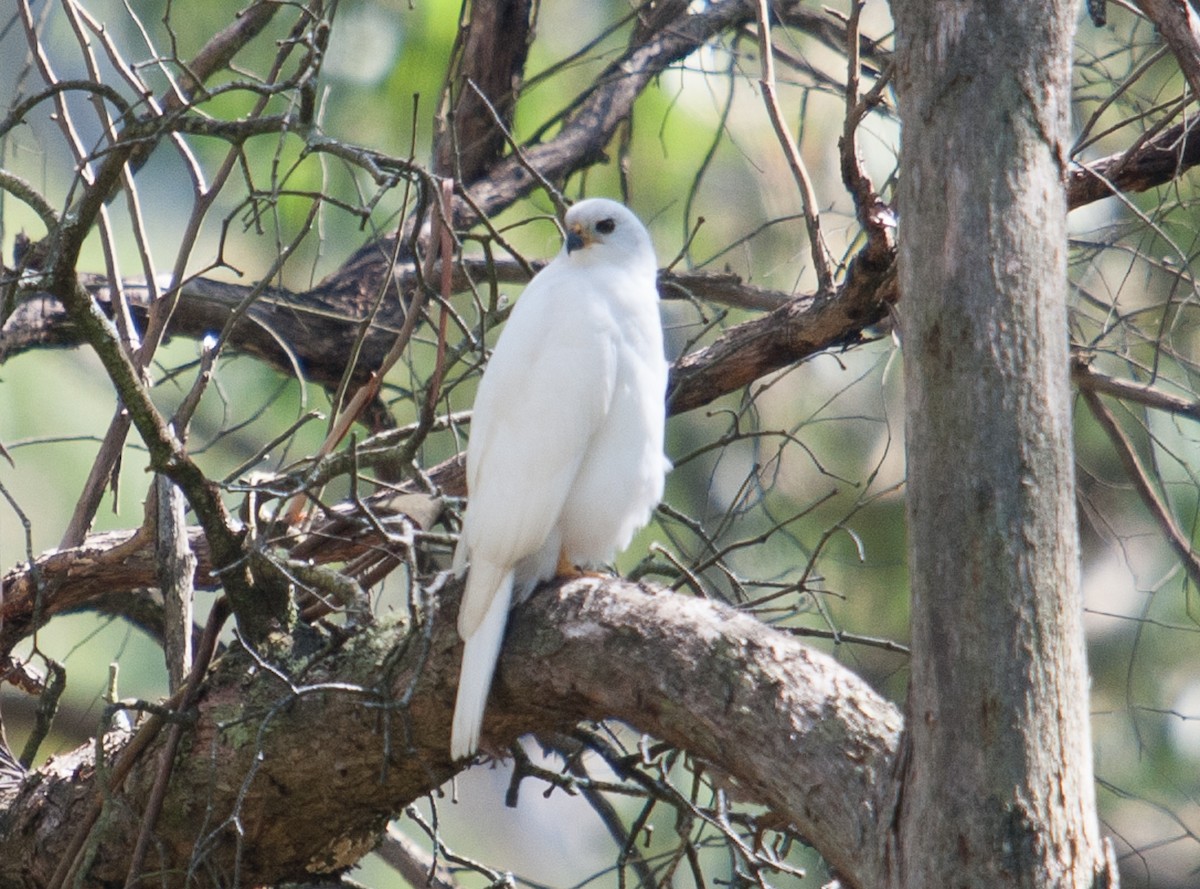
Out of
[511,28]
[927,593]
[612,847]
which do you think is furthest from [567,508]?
[612,847]

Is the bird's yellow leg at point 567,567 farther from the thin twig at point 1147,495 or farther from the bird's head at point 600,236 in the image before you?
the thin twig at point 1147,495

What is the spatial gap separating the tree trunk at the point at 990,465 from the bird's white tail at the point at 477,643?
0.80 metres

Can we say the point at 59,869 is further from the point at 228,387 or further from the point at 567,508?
A: the point at 228,387

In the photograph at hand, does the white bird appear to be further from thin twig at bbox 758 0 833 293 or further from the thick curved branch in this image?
thin twig at bbox 758 0 833 293

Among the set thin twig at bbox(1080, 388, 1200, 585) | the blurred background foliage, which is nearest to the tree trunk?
thin twig at bbox(1080, 388, 1200, 585)

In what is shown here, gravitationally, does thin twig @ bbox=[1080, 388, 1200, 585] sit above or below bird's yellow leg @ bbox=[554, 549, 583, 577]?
above

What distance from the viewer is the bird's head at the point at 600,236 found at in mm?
3102

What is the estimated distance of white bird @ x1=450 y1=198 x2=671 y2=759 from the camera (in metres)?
2.55

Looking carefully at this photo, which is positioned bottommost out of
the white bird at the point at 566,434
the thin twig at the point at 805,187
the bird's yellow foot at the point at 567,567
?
the bird's yellow foot at the point at 567,567

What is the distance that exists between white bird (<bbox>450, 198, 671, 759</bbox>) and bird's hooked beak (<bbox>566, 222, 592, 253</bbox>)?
0.67 feet

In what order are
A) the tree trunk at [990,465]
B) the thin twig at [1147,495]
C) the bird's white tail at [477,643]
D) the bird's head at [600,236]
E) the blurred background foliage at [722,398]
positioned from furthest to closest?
the blurred background foliage at [722,398]
the bird's head at [600,236]
the thin twig at [1147,495]
the bird's white tail at [477,643]
the tree trunk at [990,465]

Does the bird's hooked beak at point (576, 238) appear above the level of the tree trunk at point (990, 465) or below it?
above

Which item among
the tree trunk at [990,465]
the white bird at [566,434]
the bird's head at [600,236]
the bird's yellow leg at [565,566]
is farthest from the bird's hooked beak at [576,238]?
the tree trunk at [990,465]

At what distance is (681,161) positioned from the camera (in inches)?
216
